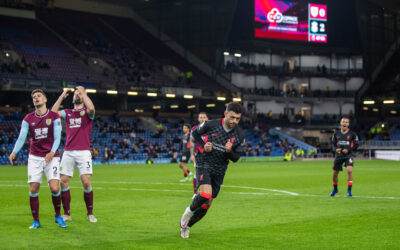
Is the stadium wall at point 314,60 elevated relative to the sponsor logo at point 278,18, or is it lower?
lower

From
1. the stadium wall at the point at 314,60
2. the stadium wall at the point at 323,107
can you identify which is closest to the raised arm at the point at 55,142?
the stadium wall at the point at 314,60

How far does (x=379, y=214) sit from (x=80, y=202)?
8.41 m

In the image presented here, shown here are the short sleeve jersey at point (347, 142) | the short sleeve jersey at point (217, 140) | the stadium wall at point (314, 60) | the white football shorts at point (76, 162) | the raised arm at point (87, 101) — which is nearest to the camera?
the short sleeve jersey at point (217, 140)

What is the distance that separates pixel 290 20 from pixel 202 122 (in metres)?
65.5

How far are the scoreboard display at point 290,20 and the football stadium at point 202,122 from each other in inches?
8.9

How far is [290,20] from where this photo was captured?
7631 cm

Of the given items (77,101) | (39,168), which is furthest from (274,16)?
(39,168)

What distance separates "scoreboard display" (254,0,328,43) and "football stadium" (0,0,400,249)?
0.23 metres

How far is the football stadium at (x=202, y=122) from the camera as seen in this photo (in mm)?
10266

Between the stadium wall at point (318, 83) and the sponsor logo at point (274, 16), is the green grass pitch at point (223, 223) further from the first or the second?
the stadium wall at point (318, 83)

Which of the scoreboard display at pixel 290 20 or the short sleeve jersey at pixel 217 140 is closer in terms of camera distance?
the short sleeve jersey at pixel 217 140

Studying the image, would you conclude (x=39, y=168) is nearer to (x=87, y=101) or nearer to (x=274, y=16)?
(x=87, y=101)

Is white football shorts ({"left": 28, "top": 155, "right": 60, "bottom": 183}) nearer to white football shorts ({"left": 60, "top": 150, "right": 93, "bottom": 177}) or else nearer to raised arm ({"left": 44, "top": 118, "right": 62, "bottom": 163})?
raised arm ({"left": 44, "top": 118, "right": 62, "bottom": 163})

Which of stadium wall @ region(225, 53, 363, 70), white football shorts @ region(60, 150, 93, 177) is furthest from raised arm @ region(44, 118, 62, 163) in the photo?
stadium wall @ region(225, 53, 363, 70)
